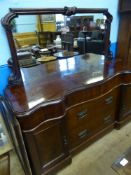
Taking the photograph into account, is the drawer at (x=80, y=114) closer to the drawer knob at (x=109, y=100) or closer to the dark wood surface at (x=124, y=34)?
the drawer knob at (x=109, y=100)

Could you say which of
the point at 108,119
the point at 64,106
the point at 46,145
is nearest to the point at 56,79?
the point at 64,106

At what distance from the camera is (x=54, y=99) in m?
1.02

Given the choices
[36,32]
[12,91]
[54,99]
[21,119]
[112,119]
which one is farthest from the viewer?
[112,119]

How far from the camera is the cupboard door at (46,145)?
1.03m

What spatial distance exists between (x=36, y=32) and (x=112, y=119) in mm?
1262

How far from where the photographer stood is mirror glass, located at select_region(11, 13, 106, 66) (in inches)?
49.0

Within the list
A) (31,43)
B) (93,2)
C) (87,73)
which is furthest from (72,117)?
(93,2)

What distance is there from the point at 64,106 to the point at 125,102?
86cm

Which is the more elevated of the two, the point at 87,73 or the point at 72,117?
the point at 87,73

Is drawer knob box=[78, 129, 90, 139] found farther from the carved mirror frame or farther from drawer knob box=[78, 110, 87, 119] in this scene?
the carved mirror frame

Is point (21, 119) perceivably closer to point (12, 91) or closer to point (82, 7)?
point (12, 91)

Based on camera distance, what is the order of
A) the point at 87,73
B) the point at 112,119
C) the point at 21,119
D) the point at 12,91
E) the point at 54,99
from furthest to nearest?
the point at 112,119 → the point at 87,73 → the point at 12,91 → the point at 54,99 → the point at 21,119

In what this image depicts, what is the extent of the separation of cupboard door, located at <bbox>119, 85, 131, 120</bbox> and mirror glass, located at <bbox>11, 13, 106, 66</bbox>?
617mm

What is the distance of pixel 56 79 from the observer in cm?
132
